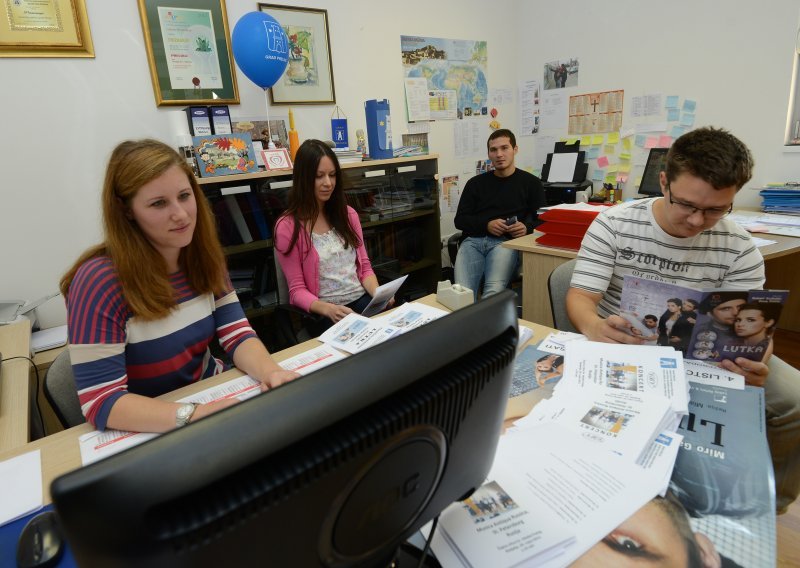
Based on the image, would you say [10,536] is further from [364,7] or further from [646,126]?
[646,126]

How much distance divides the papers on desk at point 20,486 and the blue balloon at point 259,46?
6.73 feet

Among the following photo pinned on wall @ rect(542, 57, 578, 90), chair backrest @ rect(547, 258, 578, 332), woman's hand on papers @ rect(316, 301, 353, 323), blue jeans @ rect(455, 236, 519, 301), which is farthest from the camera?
photo pinned on wall @ rect(542, 57, 578, 90)

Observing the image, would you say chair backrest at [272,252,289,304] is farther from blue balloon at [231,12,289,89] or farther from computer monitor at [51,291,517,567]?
computer monitor at [51,291,517,567]

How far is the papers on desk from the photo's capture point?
2.66 ft

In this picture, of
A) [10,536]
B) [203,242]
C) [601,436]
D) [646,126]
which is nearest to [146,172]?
[203,242]

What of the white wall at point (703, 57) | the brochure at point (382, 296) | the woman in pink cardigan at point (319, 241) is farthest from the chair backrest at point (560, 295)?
the white wall at point (703, 57)

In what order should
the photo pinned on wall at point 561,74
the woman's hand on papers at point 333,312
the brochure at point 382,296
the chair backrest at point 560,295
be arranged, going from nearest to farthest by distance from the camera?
the chair backrest at point 560,295
the brochure at point 382,296
the woman's hand on papers at point 333,312
the photo pinned on wall at point 561,74

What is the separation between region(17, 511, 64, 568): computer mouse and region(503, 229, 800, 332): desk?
2.01 metres

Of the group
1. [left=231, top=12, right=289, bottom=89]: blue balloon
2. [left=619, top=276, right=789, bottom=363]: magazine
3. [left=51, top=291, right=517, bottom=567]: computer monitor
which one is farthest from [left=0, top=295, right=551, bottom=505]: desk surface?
[left=231, top=12, right=289, bottom=89]: blue balloon

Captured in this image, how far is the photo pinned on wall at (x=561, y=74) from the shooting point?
143 inches

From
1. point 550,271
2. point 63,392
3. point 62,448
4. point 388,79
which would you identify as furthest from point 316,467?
point 388,79

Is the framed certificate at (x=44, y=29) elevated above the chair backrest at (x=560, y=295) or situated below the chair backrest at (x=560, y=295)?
above

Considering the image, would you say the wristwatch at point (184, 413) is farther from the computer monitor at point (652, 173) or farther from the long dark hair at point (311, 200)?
the computer monitor at point (652, 173)

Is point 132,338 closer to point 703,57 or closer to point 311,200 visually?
point 311,200
